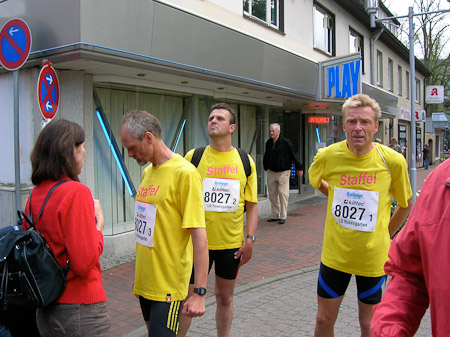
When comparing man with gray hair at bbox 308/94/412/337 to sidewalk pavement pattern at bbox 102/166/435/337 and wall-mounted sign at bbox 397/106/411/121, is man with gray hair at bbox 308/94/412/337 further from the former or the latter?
wall-mounted sign at bbox 397/106/411/121

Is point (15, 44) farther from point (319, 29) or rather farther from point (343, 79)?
point (319, 29)

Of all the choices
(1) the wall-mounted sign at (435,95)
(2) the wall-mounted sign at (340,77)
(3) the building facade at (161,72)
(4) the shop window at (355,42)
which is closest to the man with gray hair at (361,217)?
(3) the building facade at (161,72)

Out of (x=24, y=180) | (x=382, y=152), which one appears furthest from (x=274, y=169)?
(x=382, y=152)

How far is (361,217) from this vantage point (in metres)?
2.93

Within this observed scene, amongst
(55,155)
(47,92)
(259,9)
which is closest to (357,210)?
(55,155)

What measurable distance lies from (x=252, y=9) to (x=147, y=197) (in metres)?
8.08

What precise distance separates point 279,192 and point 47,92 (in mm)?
5289

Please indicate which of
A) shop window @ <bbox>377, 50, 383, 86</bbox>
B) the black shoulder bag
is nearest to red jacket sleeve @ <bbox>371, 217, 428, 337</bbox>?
the black shoulder bag

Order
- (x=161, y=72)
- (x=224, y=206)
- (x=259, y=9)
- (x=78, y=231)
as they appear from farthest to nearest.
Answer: (x=259, y=9)
(x=161, y=72)
(x=224, y=206)
(x=78, y=231)

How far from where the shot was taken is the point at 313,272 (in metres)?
5.88

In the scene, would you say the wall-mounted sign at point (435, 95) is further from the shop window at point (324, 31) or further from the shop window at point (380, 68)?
the shop window at point (324, 31)

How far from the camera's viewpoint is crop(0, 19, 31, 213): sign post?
15.3 feet

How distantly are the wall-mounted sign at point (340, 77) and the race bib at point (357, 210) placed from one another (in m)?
9.06

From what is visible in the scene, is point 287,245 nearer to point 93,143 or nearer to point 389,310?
point 93,143
